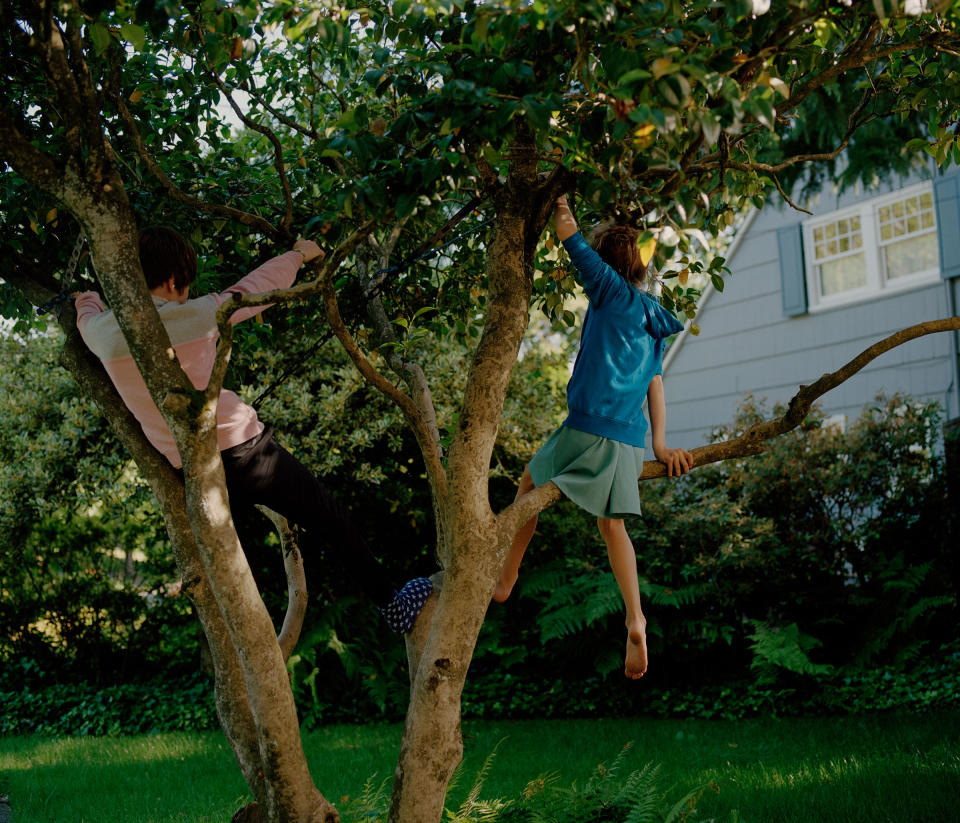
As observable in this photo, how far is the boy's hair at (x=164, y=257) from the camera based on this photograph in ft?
10.2

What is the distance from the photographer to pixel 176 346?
124 inches

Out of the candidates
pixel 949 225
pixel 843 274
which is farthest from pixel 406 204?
pixel 843 274

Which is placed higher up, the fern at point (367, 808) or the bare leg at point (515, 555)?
the bare leg at point (515, 555)

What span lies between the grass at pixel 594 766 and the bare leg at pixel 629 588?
3.85 feet

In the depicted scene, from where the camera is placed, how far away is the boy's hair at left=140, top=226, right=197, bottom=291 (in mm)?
3123

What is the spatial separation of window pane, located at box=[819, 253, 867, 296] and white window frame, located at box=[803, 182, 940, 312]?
0.06 metres

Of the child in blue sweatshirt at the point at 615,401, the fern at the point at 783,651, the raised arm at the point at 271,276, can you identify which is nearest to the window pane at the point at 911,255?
the fern at the point at 783,651

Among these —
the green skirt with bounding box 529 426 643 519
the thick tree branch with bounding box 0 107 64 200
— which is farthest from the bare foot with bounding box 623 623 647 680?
the thick tree branch with bounding box 0 107 64 200

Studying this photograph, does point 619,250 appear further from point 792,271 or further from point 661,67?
point 792,271

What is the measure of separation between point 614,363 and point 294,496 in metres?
1.30

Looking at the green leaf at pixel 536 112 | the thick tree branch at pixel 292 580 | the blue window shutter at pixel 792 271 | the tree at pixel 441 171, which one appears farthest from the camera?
the blue window shutter at pixel 792 271

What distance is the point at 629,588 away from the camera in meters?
3.69

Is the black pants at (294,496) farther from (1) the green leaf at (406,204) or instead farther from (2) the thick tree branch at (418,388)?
(1) the green leaf at (406,204)

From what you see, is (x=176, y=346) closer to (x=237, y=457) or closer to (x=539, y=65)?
(x=237, y=457)
